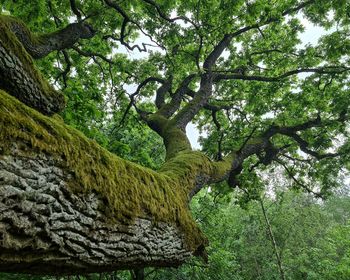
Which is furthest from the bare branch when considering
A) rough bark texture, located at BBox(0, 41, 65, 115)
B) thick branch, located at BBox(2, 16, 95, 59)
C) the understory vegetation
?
the understory vegetation

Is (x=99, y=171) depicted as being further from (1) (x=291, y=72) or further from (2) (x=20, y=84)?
(1) (x=291, y=72)

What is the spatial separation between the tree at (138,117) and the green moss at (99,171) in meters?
0.01

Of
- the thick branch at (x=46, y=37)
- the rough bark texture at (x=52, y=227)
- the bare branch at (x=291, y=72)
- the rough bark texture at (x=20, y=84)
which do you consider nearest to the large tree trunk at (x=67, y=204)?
the rough bark texture at (x=52, y=227)

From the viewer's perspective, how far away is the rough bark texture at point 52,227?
67.7 inches

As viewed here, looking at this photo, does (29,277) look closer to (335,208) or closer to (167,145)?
(167,145)

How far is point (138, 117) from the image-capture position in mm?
9227

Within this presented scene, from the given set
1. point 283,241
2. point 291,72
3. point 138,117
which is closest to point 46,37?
point 138,117

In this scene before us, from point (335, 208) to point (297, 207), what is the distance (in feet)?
89.5

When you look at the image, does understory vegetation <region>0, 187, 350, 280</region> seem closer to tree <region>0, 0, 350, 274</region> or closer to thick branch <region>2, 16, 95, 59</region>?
tree <region>0, 0, 350, 274</region>

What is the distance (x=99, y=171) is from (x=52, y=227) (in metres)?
0.61

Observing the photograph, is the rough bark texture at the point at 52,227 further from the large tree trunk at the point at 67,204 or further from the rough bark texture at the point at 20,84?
the rough bark texture at the point at 20,84

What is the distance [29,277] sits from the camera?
811 centimetres

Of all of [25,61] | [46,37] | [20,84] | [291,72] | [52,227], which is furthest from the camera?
[291,72]

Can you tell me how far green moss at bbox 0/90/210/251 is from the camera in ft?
6.09
